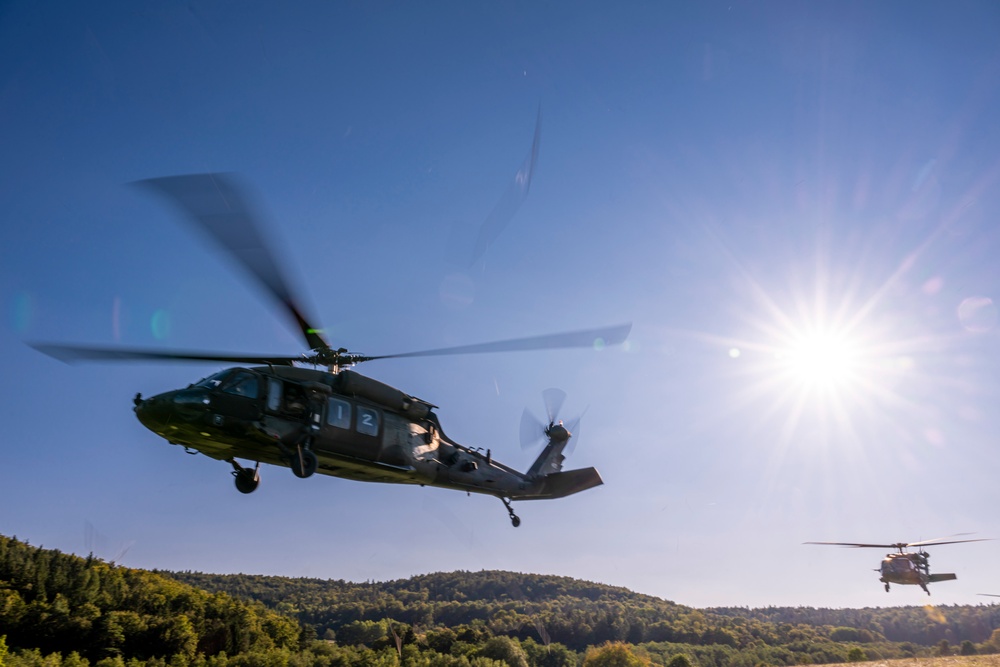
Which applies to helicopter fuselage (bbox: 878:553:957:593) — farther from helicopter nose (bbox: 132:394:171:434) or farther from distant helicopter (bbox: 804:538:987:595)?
helicopter nose (bbox: 132:394:171:434)

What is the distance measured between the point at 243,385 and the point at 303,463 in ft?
6.45

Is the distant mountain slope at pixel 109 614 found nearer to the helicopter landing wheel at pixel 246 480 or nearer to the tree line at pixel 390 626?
the tree line at pixel 390 626

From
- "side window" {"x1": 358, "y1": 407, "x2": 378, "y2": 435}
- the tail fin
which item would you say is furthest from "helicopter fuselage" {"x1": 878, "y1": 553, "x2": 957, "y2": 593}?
"side window" {"x1": 358, "y1": 407, "x2": 378, "y2": 435}

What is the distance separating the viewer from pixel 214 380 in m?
10.9

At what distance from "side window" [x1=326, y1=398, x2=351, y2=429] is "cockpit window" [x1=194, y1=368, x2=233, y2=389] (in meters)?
2.14

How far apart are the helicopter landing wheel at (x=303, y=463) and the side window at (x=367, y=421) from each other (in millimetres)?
1343

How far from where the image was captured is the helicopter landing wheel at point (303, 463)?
11.2 meters

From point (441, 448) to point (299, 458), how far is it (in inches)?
158

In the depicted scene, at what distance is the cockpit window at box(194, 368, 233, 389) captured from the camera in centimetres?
1072

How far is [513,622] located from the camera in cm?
11962

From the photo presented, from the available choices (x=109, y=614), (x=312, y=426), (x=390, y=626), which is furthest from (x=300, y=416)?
(x=390, y=626)

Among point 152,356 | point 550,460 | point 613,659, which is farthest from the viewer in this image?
point 613,659

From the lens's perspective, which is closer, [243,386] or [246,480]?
[243,386]

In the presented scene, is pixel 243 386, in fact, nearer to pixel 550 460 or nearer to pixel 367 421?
pixel 367 421
